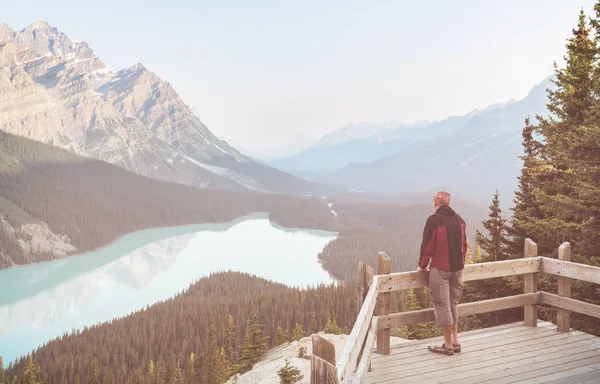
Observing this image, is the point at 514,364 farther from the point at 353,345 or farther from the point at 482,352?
the point at 353,345

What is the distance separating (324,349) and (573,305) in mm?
8398

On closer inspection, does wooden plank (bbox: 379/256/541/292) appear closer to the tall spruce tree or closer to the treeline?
the tall spruce tree

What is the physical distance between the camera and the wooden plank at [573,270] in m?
10.1

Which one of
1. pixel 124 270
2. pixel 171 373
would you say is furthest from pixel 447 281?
pixel 124 270

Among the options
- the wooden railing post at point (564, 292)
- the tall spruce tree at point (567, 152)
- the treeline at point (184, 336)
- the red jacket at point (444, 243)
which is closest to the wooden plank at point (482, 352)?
the wooden railing post at point (564, 292)

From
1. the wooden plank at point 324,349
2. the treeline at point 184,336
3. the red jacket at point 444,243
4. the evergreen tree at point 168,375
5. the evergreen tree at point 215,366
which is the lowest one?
the treeline at point 184,336

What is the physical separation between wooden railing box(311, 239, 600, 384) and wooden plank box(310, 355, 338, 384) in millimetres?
13

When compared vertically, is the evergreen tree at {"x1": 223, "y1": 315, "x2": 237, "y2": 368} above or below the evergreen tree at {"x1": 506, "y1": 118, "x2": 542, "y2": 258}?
below

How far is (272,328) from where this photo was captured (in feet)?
238

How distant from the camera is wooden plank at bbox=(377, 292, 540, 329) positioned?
9.38 m

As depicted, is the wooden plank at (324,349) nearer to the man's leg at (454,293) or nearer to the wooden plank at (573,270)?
the man's leg at (454,293)

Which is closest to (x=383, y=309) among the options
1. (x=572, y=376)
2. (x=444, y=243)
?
(x=444, y=243)

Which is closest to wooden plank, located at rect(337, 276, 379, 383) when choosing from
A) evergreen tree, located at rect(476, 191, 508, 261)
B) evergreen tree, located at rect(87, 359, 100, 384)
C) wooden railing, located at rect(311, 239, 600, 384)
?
wooden railing, located at rect(311, 239, 600, 384)

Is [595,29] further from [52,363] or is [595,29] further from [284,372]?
[52,363]
